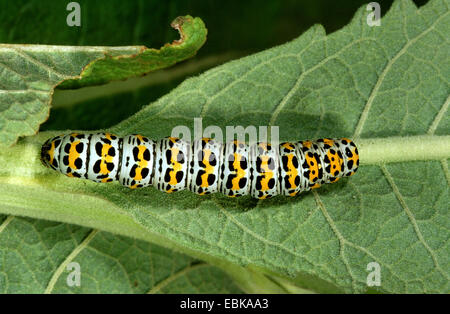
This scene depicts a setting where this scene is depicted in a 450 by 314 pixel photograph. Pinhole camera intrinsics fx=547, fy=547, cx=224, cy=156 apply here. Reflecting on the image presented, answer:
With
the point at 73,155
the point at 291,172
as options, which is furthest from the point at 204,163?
the point at 73,155

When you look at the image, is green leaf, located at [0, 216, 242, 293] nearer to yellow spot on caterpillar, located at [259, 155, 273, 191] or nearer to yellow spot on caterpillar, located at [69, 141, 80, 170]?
yellow spot on caterpillar, located at [69, 141, 80, 170]

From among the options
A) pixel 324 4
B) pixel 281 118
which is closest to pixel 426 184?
pixel 281 118

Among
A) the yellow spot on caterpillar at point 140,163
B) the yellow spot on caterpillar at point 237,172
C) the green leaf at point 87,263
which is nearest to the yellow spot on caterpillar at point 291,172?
the yellow spot on caterpillar at point 237,172

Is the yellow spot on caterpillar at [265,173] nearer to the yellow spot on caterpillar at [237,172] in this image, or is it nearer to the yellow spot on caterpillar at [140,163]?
the yellow spot on caterpillar at [237,172]

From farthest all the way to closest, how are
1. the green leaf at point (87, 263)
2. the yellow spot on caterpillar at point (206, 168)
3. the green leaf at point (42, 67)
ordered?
the green leaf at point (87, 263)
the yellow spot on caterpillar at point (206, 168)
the green leaf at point (42, 67)

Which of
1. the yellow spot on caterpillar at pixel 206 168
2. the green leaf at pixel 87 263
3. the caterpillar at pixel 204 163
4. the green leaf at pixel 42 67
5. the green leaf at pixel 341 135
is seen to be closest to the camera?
the green leaf at pixel 42 67

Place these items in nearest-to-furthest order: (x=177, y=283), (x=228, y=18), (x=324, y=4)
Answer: (x=177, y=283) < (x=228, y=18) < (x=324, y=4)

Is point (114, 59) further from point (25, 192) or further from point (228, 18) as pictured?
point (228, 18)
